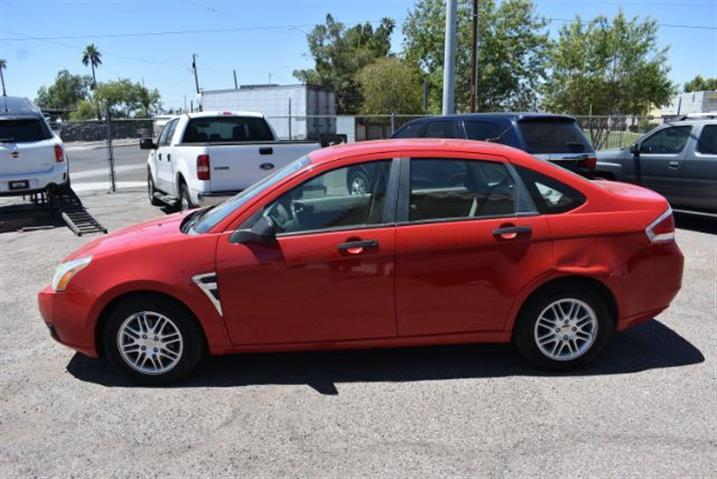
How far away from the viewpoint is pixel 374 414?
3742 mm

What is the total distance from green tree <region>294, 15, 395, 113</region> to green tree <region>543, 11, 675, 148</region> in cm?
4130

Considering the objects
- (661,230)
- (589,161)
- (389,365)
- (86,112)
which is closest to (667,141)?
(589,161)

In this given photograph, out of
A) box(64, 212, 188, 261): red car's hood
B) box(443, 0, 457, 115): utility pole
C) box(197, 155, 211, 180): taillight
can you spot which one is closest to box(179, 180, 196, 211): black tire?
box(197, 155, 211, 180): taillight

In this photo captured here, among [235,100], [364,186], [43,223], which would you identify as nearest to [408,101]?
[235,100]

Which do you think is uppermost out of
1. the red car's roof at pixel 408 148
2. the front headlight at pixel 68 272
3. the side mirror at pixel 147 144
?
the red car's roof at pixel 408 148

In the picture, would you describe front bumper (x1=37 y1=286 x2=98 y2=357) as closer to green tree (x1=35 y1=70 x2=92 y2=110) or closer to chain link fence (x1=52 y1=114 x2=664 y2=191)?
chain link fence (x1=52 y1=114 x2=664 y2=191)

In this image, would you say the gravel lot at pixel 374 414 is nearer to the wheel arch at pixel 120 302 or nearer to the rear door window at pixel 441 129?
the wheel arch at pixel 120 302

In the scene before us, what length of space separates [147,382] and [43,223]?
25.8 feet

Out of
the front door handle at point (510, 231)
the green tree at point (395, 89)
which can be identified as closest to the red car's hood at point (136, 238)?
the front door handle at point (510, 231)

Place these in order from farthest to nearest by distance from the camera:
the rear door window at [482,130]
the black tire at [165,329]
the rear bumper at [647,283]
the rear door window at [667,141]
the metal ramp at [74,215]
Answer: the rear door window at [667,141] < the metal ramp at [74,215] < the rear door window at [482,130] < the rear bumper at [647,283] < the black tire at [165,329]

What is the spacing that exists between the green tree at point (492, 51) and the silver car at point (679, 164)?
2479 centimetres

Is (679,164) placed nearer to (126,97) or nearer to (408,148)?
(408,148)

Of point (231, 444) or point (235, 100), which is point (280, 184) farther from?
point (235, 100)

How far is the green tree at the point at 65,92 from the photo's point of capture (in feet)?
395
